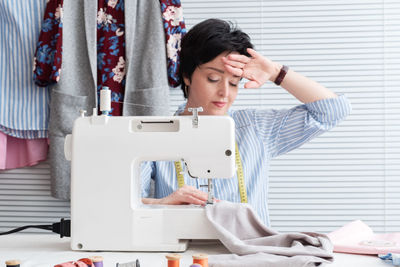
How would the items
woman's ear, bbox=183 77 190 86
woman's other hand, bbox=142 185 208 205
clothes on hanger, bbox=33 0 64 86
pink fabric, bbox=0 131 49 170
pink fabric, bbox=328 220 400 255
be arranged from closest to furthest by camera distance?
pink fabric, bbox=328 220 400 255 < woman's other hand, bbox=142 185 208 205 < woman's ear, bbox=183 77 190 86 < clothes on hanger, bbox=33 0 64 86 < pink fabric, bbox=0 131 49 170

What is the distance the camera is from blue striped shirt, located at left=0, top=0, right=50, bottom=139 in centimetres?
266

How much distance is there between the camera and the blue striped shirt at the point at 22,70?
105 inches

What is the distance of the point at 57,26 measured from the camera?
8.71ft

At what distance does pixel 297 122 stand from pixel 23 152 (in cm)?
155

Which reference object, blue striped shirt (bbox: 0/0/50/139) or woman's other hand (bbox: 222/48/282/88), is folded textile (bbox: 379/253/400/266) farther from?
blue striped shirt (bbox: 0/0/50/139)

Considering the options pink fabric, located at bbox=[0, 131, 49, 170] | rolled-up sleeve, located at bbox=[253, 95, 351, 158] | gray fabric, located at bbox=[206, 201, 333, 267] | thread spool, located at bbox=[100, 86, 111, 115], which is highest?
thread spool, located at bbox=[100, 86, 111, 115]

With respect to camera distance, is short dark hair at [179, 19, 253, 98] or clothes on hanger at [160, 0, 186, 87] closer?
short dark hair at [179, 19, 253, 98]

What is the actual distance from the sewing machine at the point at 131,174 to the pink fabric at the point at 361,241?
1.16ft

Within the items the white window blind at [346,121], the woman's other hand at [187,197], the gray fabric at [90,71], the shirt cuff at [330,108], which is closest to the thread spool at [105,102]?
the woman's other hand at [187,197]

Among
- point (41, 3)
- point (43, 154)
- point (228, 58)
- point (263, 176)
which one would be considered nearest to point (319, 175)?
point (263, 176)

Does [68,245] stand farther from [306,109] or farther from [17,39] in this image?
[17,39]

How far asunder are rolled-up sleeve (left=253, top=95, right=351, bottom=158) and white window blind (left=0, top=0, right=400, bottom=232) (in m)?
0.73

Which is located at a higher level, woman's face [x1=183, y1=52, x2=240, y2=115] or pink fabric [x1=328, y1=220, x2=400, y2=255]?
woman's face [x1=183, y1=52, x2=240, y2=115]

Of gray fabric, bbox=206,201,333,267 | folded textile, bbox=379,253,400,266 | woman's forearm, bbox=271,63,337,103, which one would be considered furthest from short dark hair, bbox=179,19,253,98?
folded textile, bbox=379,253,400,266
